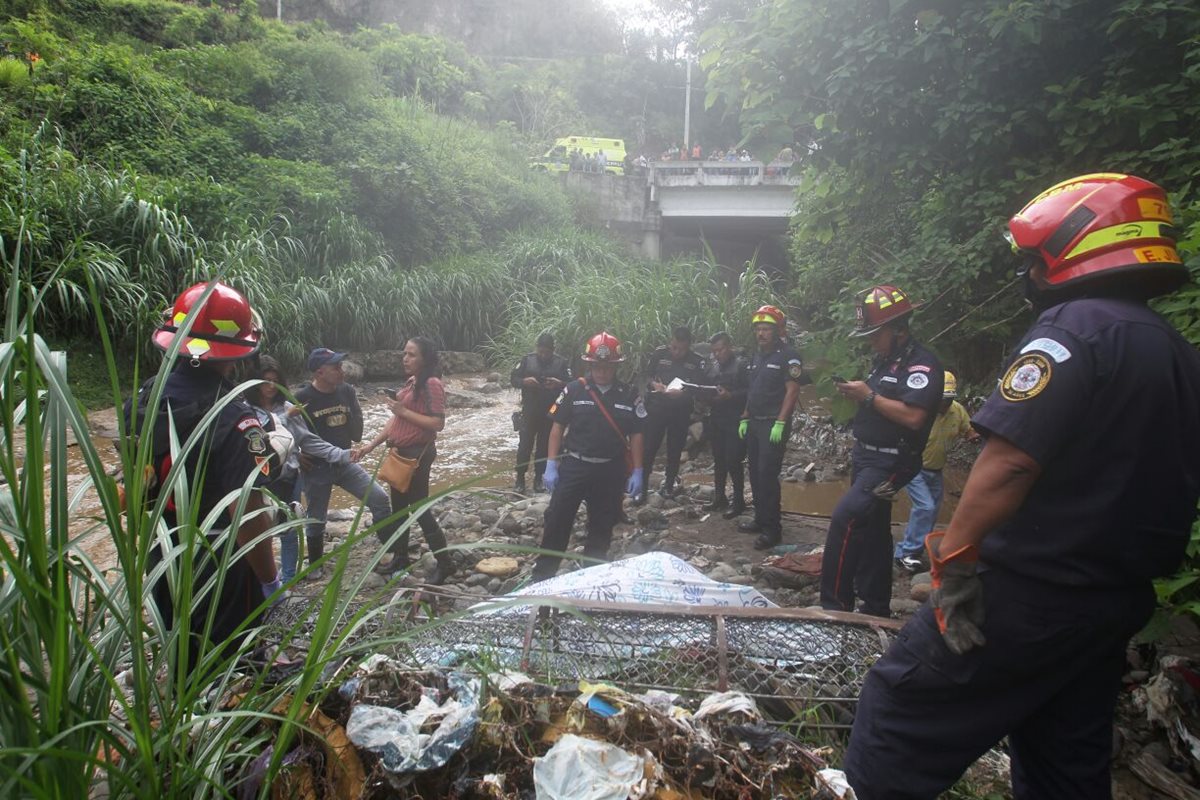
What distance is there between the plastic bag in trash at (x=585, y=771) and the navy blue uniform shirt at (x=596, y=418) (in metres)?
3.09

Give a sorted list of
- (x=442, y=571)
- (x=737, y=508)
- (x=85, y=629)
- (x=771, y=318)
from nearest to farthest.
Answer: (x=85, y=629) → (x=442, y=571) → (x=771, y=318) → (x=737, y=508)

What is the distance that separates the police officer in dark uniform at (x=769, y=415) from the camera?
18.9 feet

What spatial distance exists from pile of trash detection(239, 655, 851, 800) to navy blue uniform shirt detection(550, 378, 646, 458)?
285 cm

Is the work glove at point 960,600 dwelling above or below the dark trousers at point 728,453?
above

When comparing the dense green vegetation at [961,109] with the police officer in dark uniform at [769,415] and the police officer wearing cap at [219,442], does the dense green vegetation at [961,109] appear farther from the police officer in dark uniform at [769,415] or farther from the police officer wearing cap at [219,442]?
Result: the police officer wearing cap at [219,442]

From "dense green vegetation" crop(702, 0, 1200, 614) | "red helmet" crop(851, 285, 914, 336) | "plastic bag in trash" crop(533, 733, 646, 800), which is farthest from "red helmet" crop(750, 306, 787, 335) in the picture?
"plastic bag in trash" crop(533, 733, 646, 800)

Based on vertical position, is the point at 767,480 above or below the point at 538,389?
below

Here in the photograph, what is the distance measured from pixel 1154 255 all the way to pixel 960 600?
92 centimetres

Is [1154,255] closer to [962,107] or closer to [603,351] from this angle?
[603,351]

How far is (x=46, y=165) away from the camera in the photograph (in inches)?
413

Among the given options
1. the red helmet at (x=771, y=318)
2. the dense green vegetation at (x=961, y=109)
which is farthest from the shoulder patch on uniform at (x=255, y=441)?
the red helmet at (x=771, y=318)

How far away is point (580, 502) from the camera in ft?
14.8

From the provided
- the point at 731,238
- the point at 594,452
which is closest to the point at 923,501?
the point at 594,452

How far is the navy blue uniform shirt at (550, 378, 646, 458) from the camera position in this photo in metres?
4.48
